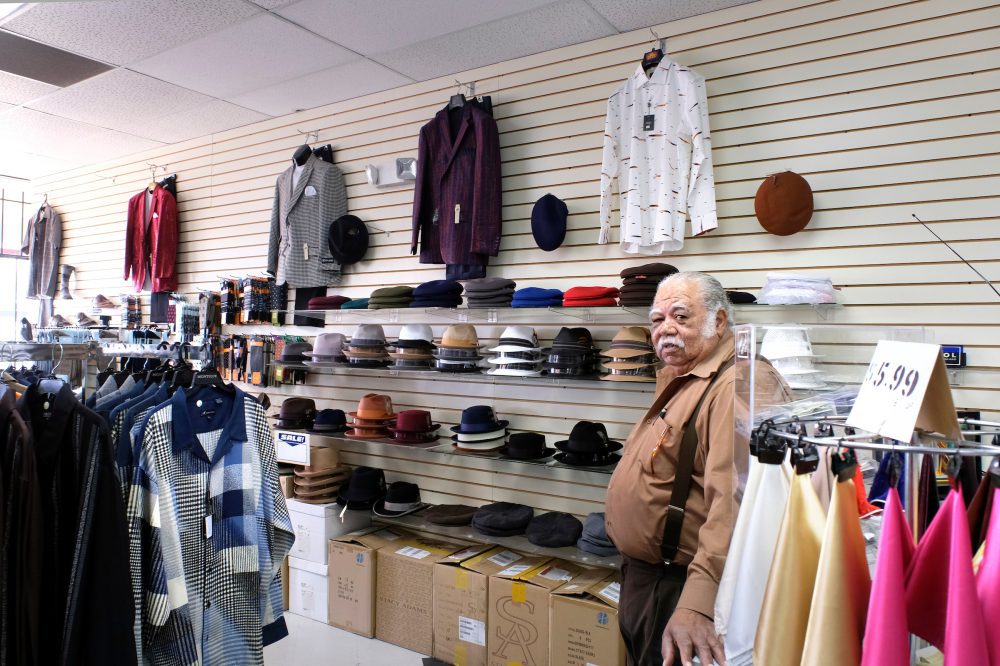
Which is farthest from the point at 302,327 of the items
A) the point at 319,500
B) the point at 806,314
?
the point at 806,314

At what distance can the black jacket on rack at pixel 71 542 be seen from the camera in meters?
1.75

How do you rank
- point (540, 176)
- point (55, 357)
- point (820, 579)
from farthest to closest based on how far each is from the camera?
point (540, 176) → point (55, 357) → point (820, 579)

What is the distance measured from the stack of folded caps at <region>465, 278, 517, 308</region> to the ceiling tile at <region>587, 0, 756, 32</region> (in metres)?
1.48

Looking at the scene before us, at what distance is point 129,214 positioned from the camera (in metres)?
6.19

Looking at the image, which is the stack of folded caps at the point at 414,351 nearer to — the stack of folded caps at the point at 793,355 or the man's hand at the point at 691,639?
the man's hand at the point at 691,639

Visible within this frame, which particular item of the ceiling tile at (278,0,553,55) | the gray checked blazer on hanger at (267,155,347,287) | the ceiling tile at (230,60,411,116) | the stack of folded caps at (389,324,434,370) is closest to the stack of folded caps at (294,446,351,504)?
the stack of folded caps at (389,324,434,370)

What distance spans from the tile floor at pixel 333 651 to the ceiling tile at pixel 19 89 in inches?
160

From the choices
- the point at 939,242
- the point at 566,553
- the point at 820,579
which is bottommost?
the point at 566,553

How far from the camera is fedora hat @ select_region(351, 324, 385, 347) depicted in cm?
416

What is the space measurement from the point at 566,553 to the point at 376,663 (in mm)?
1213

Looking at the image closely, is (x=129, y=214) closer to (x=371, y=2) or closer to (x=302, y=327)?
(x=302, y=327)

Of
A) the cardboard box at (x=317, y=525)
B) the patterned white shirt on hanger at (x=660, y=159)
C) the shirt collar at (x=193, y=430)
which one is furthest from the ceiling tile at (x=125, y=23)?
the cardboard box at (x=317, y=525)

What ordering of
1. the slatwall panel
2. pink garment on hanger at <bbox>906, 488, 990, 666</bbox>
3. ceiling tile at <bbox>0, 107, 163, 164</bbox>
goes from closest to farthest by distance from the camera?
pink garment on hanger at <bbox>906, 488, 990, 666</bbox> < the slatwall panel < ceiling tile at <bbox>0, 107, 163, 164</bbox>

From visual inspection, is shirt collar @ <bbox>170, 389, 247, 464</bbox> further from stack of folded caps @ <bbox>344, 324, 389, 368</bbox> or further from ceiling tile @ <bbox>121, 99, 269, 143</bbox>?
ceiling tile @ <bbox>121, 99, 269, 143</bbox>
